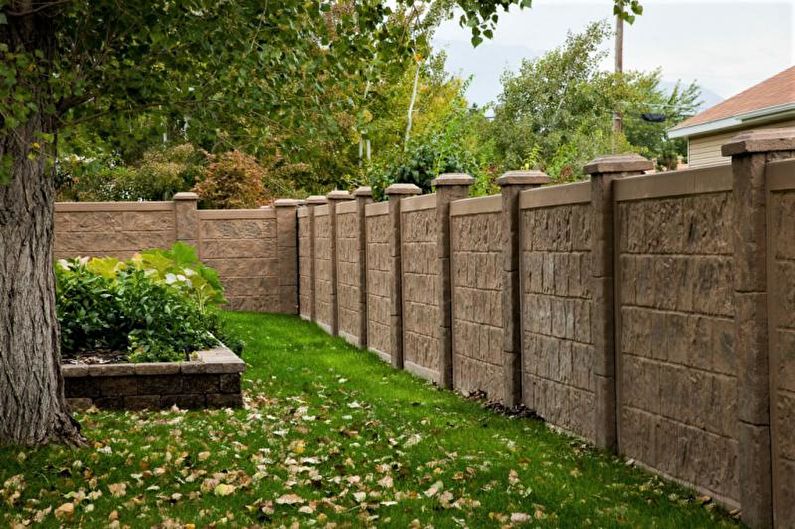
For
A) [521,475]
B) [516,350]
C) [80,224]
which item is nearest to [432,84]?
[80,224]

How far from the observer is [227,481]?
6.74m

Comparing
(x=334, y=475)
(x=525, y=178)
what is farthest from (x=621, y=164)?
(x=334, y=475)

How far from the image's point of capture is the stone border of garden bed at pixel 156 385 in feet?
30.6

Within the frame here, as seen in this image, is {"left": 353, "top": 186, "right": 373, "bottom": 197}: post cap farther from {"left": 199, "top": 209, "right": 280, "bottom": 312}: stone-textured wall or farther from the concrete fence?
{"left": 199, "top": 209, "right": 280, "bottom": 312}: stone-textured wall

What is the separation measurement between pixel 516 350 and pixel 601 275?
6.53 ft

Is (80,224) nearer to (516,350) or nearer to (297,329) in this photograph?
(297,329)

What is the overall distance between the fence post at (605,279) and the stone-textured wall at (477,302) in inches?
81.4

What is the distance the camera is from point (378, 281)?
45.0ft

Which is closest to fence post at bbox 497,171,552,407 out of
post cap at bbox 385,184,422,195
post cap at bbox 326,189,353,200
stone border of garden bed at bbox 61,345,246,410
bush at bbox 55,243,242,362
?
Result: stone border of garden bed at bbox 61,345,246,410

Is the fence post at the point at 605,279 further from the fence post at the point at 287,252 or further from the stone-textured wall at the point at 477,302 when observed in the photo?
the fence post at the point at 287,252

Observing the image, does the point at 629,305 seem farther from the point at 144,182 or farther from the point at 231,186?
the point at 144,182

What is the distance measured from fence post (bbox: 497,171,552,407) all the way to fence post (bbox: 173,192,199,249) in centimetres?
1198

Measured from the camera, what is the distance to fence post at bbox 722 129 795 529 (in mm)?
5309

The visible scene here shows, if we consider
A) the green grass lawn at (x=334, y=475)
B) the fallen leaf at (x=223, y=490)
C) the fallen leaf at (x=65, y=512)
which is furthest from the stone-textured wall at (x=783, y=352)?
the fallen leaf at (x=65, y=512)
